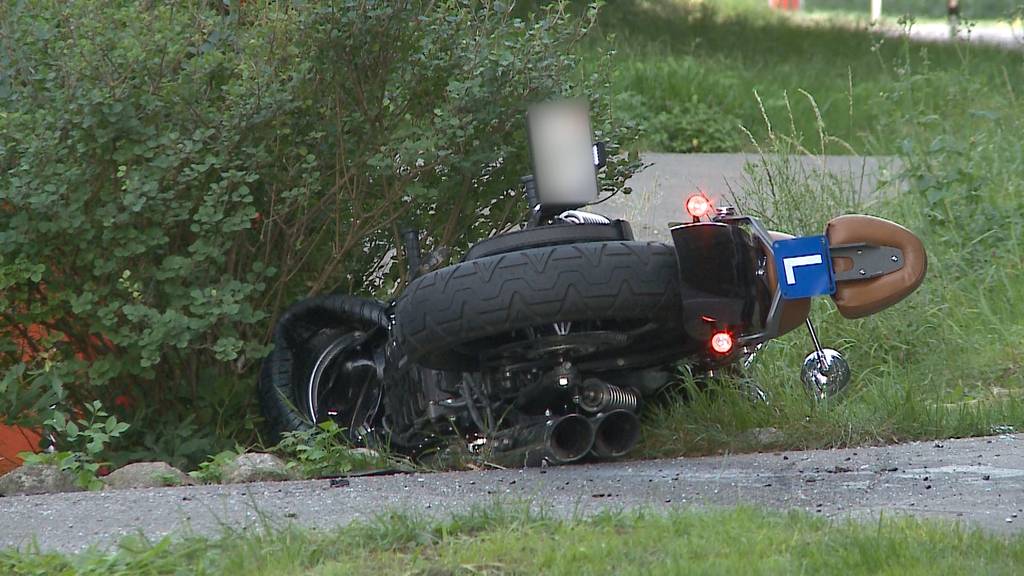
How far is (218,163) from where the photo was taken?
222 inches

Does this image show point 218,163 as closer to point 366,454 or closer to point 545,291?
point 366,454

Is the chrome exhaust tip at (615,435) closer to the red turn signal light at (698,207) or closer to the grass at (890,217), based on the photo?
the grass at (890,217)

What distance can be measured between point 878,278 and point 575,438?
100 cm

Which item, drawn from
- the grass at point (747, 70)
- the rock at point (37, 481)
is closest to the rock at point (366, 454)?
the rock at point (37, 481)

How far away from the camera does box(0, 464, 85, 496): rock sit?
4.85 m

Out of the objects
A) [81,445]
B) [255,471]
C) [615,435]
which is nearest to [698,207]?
[615,435]

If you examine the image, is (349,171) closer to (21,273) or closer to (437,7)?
(437,7)

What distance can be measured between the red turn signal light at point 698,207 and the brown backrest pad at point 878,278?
0.35 metres

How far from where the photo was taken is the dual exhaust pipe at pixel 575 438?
4535mm

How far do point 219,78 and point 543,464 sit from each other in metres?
2.24

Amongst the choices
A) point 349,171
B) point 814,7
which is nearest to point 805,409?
point 349,171

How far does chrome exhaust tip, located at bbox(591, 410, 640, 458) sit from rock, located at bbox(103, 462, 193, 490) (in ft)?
4.38

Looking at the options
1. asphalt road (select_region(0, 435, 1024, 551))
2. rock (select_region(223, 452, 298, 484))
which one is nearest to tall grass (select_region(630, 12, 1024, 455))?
asphalt road (select_region(0, 435, 1024, 551))

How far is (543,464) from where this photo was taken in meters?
4.63
